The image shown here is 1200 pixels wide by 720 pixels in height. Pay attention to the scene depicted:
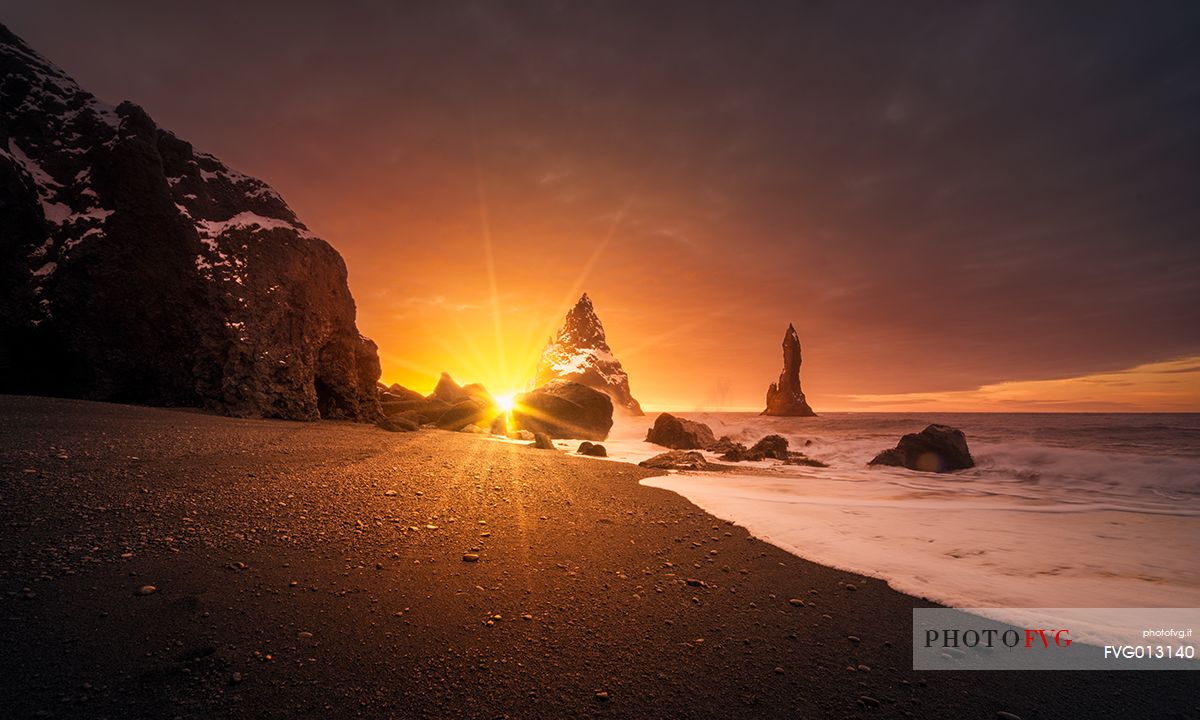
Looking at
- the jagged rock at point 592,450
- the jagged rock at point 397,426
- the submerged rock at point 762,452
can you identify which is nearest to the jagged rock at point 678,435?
the submerged rock at point 762,452

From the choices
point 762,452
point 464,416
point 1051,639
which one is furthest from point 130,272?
point 762,452

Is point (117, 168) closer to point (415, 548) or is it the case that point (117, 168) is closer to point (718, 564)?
point (415, 548)

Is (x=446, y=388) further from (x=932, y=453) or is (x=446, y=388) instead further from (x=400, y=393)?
(x=932, y=453)

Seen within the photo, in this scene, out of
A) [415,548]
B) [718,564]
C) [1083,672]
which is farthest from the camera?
[718,564]

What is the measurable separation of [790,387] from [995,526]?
12459 centimetres

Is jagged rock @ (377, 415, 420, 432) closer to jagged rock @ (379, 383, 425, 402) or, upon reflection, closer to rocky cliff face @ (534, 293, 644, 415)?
jagged rock @ (379, 383, 425, 402)

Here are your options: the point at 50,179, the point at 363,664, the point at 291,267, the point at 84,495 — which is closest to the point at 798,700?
the point at 363,664

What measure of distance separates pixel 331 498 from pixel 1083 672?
26.2 ft

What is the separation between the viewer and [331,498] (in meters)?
5.89

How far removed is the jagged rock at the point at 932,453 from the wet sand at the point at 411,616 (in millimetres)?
18886

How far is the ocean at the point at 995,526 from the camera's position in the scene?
5445 mm

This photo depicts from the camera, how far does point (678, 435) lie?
86.8ft

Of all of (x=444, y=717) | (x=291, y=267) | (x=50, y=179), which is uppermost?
(x=50, y=179)

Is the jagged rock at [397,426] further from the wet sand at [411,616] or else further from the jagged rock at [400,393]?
the jagged rock at [400,393]
